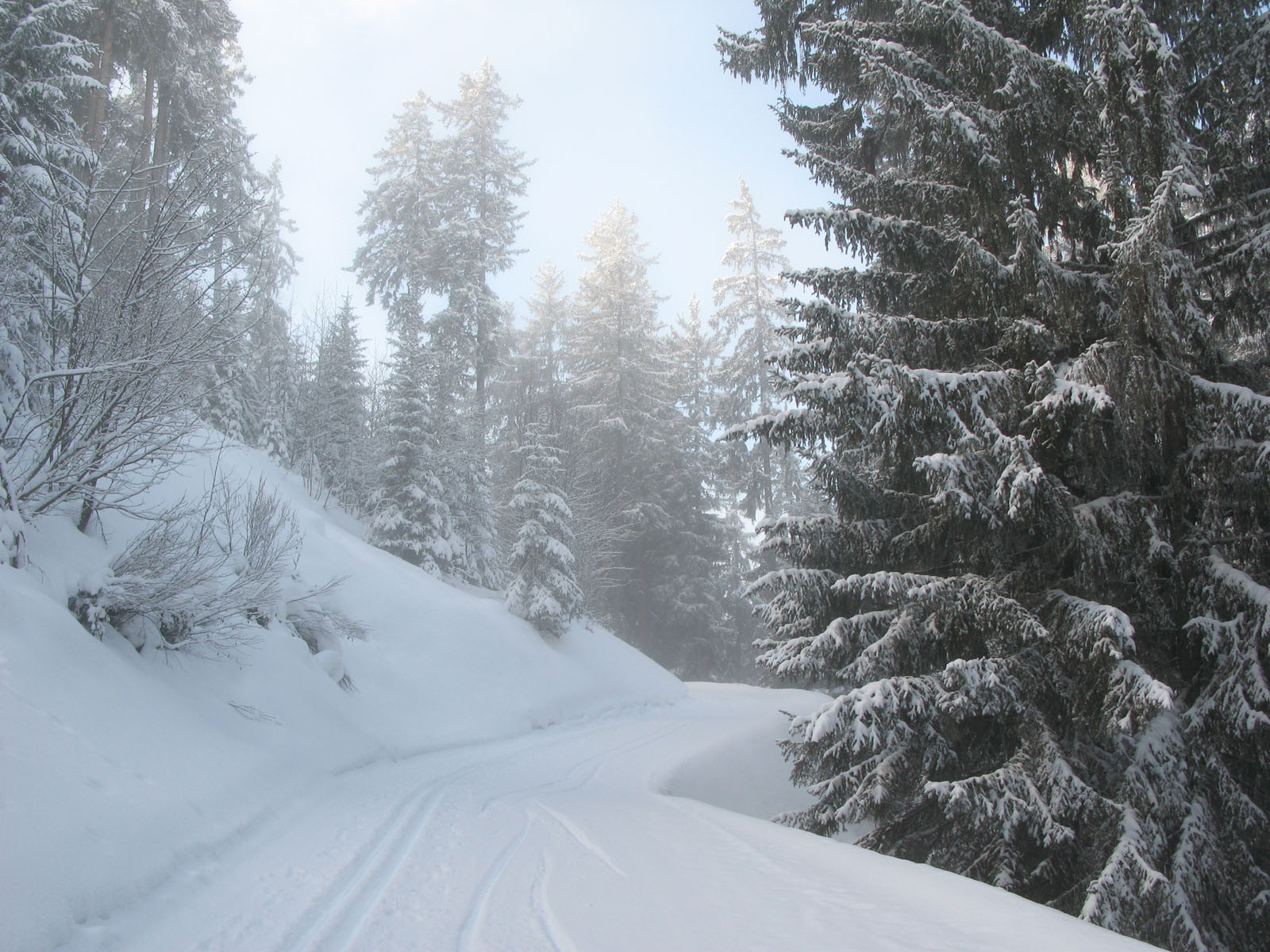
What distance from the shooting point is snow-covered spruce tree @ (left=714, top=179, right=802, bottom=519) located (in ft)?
96.7

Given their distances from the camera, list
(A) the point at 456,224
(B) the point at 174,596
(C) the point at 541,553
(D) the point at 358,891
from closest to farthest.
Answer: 1. (D) the point at 358,891
2. (B) the point at 174,596
3. (C) the point at 541,553
4. (A) the point at 456,224

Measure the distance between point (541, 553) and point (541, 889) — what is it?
13.7m

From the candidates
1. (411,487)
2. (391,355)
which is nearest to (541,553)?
(411,487)

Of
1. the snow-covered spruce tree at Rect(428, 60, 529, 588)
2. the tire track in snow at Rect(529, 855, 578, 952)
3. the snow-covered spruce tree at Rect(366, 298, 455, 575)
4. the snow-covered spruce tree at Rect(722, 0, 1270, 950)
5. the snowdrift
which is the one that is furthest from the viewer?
the snow-covered spruce tree at Rect(428, 60, 529, 588)

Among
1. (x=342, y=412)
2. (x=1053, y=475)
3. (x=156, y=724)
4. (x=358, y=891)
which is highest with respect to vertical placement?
(x=342, y=412)

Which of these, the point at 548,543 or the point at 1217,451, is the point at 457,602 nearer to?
the point at 548,543

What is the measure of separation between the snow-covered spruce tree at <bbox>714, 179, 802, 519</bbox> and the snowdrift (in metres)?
18.4

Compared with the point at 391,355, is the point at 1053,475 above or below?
below

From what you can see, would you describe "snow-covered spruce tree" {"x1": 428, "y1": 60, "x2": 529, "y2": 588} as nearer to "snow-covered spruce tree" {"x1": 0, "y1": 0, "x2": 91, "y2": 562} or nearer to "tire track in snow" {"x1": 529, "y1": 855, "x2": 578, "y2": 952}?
"snow-covered spruce tree" {"x1": 0, "y1": 0, "x2": 91, "y2": 562}

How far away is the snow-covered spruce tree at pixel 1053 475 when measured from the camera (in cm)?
511

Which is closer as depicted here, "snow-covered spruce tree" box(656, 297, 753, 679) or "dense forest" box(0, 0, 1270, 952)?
"dense forest" box(0, 0, 1270, 952)

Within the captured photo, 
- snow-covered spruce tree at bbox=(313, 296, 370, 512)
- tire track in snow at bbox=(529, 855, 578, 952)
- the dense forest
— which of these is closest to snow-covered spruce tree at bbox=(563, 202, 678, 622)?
snow-covered spruce tree at bbox=(313, 296, 370, 512)

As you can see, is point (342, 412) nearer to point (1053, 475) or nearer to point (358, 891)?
point (358, 891)

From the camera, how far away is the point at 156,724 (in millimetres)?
5527
